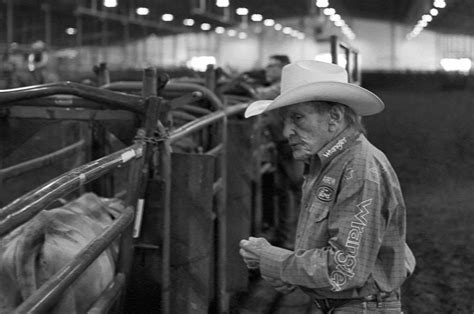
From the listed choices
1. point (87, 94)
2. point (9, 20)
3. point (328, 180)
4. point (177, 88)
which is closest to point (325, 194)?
point (328, 180)

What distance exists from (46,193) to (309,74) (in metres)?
1.07

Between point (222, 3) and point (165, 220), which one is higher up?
point (222, 3)

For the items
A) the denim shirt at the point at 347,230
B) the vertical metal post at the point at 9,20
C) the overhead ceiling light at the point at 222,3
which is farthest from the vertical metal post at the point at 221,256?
the overhead ceiling light at the point at 222,3

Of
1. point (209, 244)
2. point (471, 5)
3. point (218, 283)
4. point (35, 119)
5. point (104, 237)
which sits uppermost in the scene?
point (471, 5)

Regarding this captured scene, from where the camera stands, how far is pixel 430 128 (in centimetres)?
2016

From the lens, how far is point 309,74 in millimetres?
2889

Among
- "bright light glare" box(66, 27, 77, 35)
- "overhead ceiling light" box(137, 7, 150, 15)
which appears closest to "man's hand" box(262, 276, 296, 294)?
"bright light glare" box(66, 27, 77, 35)

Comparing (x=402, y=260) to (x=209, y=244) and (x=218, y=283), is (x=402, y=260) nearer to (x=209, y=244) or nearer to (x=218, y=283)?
(x=209, y=244)

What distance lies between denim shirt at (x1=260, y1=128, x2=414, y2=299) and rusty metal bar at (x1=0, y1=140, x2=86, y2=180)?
2.36 m

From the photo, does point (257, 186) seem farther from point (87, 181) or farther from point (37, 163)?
point (87, 181)

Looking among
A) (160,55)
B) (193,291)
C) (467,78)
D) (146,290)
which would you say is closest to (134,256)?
(146,290)

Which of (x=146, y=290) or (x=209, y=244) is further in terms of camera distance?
(x=209, y=244)

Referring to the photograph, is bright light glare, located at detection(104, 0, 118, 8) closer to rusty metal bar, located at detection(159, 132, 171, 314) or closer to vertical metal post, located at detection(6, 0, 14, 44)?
vertical metal post, located at detection(6, 0, 14, 44)

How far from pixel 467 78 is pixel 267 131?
34889 millimetres
